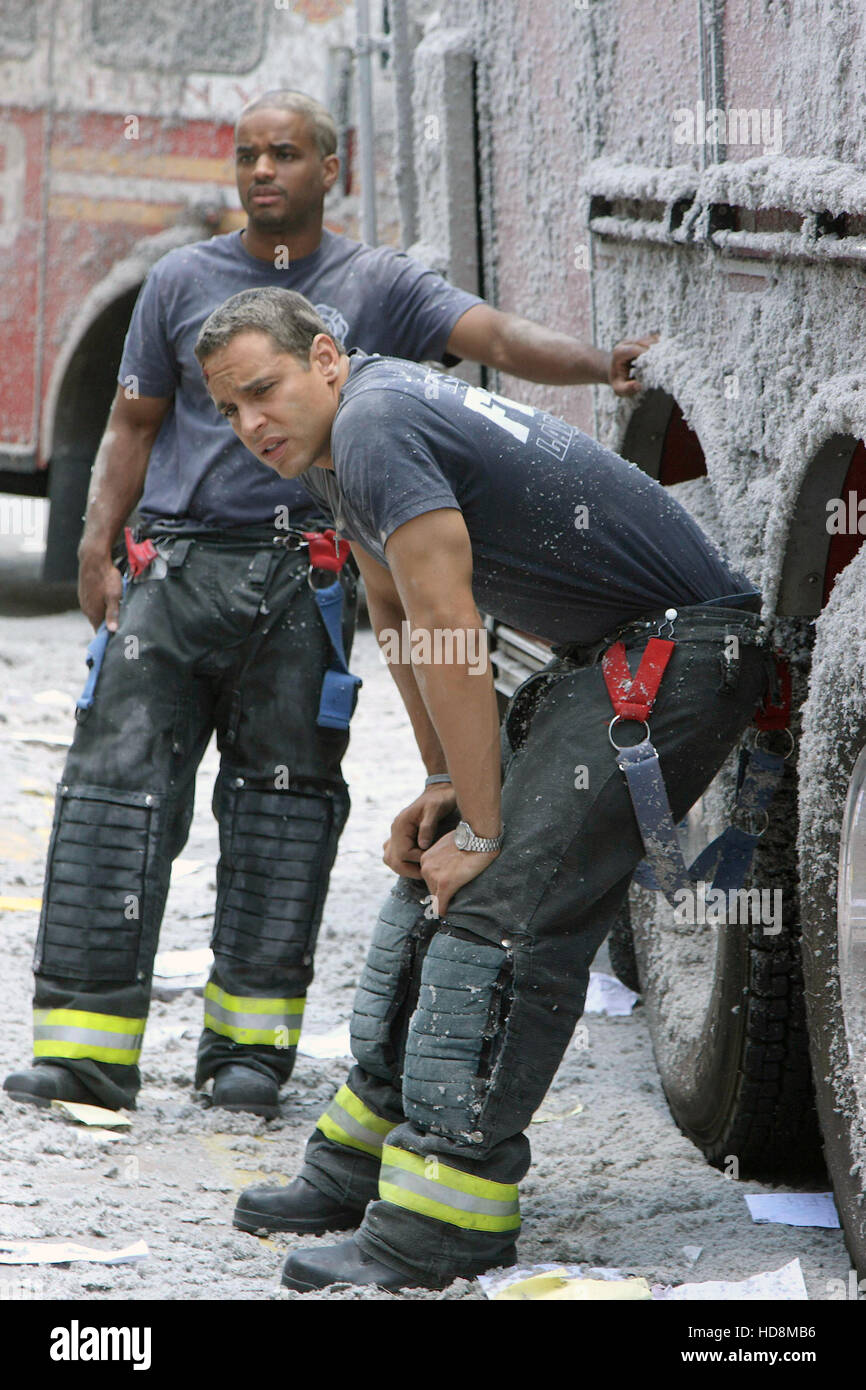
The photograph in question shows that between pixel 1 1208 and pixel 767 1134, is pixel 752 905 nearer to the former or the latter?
pixel 767 1134

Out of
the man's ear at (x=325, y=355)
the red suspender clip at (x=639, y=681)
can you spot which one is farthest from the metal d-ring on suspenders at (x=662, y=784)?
the man's ear at (x=325, y=355)

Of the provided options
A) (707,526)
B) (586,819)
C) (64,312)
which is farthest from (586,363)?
(64,312)

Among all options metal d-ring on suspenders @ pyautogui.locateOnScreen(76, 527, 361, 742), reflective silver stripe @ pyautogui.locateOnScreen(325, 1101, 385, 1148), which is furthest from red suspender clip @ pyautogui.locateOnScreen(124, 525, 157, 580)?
reflective silver stripe @ pyautogui.locateOnScreen(325, 1101, 385, 1148)

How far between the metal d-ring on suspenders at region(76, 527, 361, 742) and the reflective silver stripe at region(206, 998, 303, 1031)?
565 millimetres

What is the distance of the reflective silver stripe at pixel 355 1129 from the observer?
2.75 meters

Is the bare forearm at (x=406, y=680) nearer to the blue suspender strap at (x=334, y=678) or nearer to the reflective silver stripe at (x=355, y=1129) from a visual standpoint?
the blue suspender strap at (x=334, y=678)

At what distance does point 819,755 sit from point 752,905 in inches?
16.4

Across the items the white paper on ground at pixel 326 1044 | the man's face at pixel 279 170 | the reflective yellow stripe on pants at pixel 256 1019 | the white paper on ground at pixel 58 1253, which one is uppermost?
the man's face at pixel 279 170

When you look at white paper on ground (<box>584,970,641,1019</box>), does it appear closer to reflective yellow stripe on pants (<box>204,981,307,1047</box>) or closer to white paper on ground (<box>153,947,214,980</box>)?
reflective yellow stripe on pants (<box>204,981,307,1047</box>)

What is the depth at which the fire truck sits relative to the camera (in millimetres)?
6898

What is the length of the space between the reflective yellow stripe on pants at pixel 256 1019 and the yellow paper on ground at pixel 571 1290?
1040 mm

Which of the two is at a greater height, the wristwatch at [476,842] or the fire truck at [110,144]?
the fire truck at [110,144]

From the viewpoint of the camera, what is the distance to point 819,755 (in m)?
2.37

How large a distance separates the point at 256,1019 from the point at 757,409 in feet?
5.33
